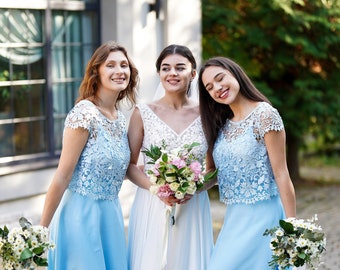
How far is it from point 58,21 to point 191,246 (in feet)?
15.2

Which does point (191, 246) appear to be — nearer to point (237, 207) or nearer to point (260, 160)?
point (237, 207)

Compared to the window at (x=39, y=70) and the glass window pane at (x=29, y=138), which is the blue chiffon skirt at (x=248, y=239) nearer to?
the window at (x=39, y=70)

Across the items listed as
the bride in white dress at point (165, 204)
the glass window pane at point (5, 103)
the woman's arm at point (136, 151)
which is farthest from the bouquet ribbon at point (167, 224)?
the glass window pane at point (5, 103)

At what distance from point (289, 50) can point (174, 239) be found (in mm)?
8071

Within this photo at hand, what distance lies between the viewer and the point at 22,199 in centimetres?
852

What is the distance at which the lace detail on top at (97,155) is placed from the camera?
15.4 ft

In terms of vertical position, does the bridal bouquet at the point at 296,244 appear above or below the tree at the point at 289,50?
below

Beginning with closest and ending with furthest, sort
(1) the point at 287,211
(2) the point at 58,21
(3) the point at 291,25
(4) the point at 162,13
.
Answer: (1) the point at 287,211 < (2) the point at 58,21 < (4) the point at 162,13 < (3) the point at 291,25

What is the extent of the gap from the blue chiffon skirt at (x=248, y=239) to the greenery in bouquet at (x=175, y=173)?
0.35 m

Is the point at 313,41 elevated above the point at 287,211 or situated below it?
above

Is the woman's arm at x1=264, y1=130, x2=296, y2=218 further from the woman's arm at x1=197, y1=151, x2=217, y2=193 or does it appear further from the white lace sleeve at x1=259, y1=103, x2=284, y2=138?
the woman's arm at x1=197, y1=151, x2=217, y2=193

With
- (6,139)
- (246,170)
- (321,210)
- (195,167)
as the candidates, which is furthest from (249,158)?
(321,210)

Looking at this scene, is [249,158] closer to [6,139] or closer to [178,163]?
[178,163]

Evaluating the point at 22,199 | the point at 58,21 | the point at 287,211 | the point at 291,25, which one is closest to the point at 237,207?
the point at 287,211
